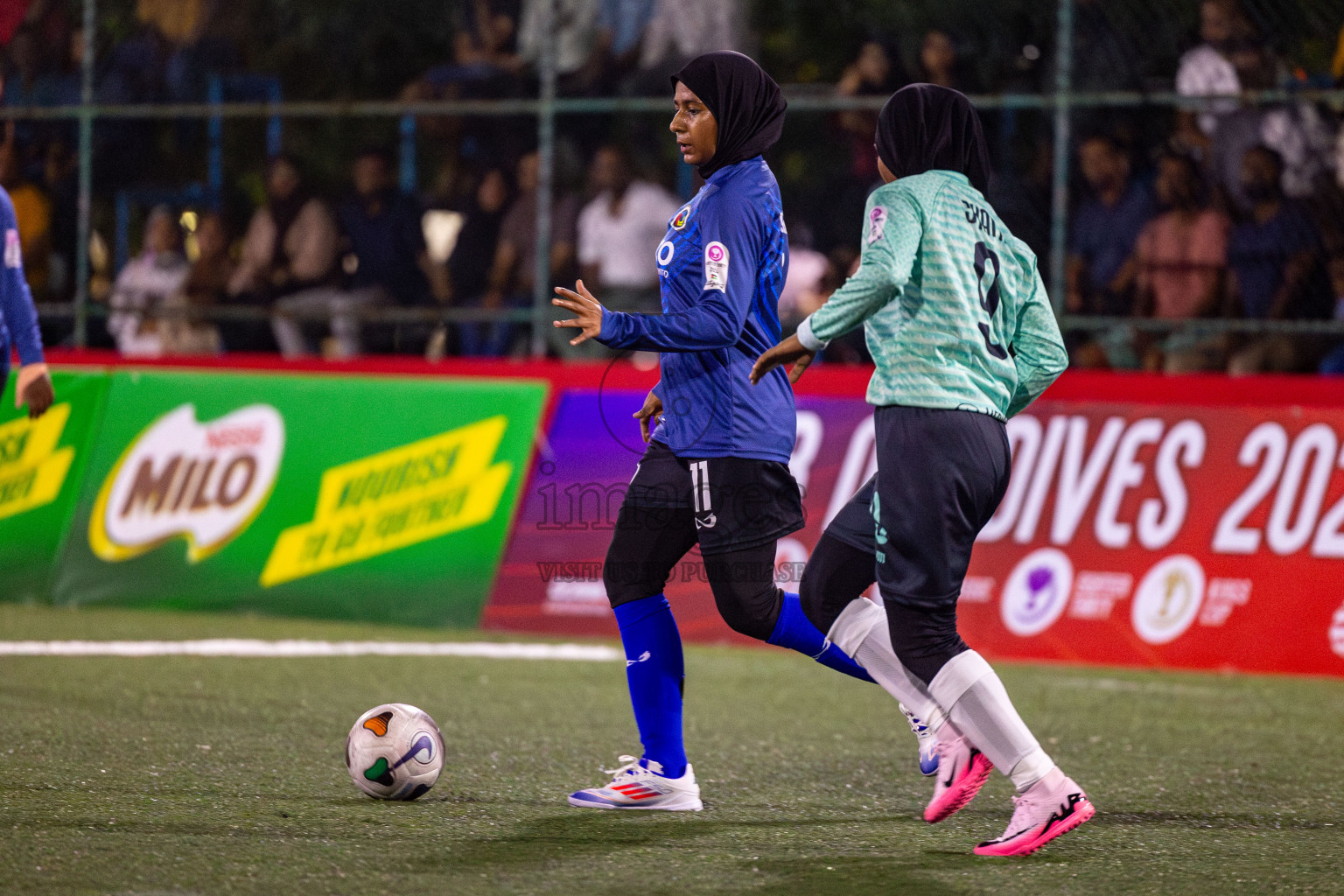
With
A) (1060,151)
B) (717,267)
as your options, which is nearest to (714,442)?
(717,267)

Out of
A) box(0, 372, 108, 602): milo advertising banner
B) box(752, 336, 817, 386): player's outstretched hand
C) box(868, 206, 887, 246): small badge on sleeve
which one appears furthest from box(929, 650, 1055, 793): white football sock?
box(0, 372, 108, 602): milo advertising banner

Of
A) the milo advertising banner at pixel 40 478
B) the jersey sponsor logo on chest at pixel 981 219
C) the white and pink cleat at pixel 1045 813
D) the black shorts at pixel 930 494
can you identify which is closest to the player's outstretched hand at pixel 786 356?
the black shorts at pixel 930 494

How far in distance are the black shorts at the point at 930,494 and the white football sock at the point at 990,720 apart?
180 mm

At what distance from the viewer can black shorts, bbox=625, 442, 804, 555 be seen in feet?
15.8

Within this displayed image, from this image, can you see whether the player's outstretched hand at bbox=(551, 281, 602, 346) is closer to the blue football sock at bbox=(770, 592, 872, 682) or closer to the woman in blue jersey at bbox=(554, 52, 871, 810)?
the woman in blue jersey at bbox=(554, 52, 871, 810)

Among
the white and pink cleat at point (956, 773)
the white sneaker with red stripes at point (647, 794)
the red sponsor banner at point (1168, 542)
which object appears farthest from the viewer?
the red sponsor banner at point (1168, 542)

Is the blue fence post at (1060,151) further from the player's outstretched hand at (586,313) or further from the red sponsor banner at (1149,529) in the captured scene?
the player's outstretched hand at (586,313)

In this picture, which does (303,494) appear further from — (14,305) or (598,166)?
(598,166)

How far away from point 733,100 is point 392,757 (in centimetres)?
211

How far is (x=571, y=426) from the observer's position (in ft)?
30.0

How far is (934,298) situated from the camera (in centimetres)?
422

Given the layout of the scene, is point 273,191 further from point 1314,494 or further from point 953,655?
point 953,655

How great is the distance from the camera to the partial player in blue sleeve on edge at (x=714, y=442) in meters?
4.77

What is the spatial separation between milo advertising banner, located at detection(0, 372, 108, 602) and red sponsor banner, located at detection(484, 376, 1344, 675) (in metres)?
3.34
